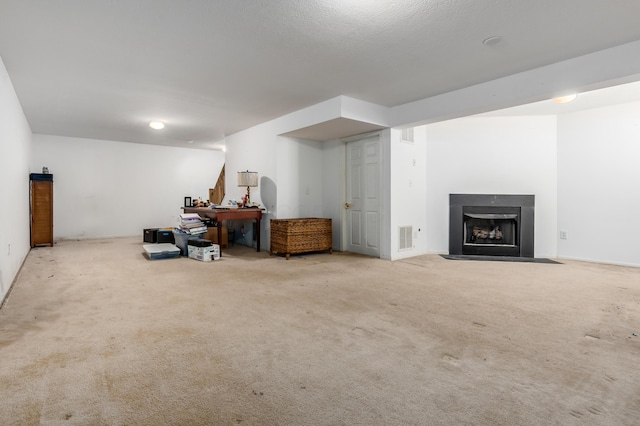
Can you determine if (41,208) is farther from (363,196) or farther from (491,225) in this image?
(491,225)

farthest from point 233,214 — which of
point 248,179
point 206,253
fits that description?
point 206,253

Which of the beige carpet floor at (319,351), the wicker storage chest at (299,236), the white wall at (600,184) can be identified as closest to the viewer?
the beige carpet floor at (319,351)

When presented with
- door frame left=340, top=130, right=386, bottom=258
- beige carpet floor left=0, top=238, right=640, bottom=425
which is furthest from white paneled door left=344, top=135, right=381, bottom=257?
beige carpet floor left=0, top=238, right=640, bottom=425

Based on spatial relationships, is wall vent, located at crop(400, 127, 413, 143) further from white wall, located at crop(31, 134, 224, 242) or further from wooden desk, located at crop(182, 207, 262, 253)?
white wall, located at crop(31, 134, 224, 242)

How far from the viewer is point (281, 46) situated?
2.94 m

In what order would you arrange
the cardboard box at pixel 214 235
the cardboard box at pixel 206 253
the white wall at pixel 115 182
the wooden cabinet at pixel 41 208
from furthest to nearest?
the white wall at pixel 115 182, the cardboard box at pixel 214 235, the wooden cabinet at pixel 41 208, the cardboard box at pixel 206 253

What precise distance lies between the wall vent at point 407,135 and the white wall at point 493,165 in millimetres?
446

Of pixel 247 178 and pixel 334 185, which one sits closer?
pixel 247 178

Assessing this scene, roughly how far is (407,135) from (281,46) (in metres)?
2.91

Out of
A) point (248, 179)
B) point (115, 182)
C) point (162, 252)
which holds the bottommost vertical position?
point (162, 252)

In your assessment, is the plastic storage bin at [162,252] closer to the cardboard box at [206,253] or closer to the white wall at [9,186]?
the cardboard box at [206,253]

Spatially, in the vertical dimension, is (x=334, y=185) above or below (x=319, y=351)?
above

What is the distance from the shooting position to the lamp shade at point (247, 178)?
5.62 m

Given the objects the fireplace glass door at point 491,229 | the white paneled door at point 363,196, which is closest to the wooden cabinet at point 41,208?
the white paneled door at point 363,196
